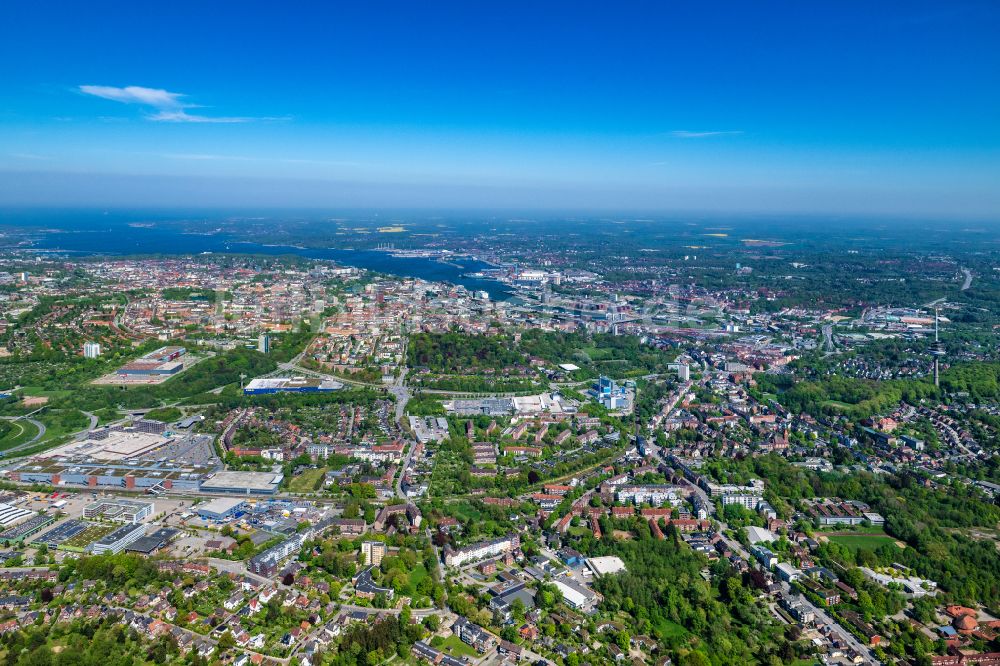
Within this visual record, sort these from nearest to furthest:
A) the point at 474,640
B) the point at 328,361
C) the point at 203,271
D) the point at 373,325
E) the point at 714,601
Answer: the point at 474,640
the point at 714,601
the point at 328,361
the point at 373,325
the point at 203,271

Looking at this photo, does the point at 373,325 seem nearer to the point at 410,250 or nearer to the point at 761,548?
the point at 761,548

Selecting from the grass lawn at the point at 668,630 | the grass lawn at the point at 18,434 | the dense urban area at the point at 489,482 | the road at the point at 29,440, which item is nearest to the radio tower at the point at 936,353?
the dense urban area at the point at 489,482

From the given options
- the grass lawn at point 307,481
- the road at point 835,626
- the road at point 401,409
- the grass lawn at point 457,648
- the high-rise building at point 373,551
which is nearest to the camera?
the grass lawn at point 457,648

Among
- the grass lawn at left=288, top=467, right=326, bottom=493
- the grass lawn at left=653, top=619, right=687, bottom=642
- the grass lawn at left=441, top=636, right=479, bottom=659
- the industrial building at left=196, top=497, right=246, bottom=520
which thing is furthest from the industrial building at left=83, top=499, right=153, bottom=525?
the grass lawn at left=653, top=619, right=687, bottom=642

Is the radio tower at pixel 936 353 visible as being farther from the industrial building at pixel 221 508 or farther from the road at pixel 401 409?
the industrial building at pixel 221 508

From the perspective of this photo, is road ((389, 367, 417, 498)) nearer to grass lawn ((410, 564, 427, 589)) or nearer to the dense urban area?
the dense urban area

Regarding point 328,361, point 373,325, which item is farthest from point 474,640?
point 373,325

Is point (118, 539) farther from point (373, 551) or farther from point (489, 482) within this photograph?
point (489, 482)
